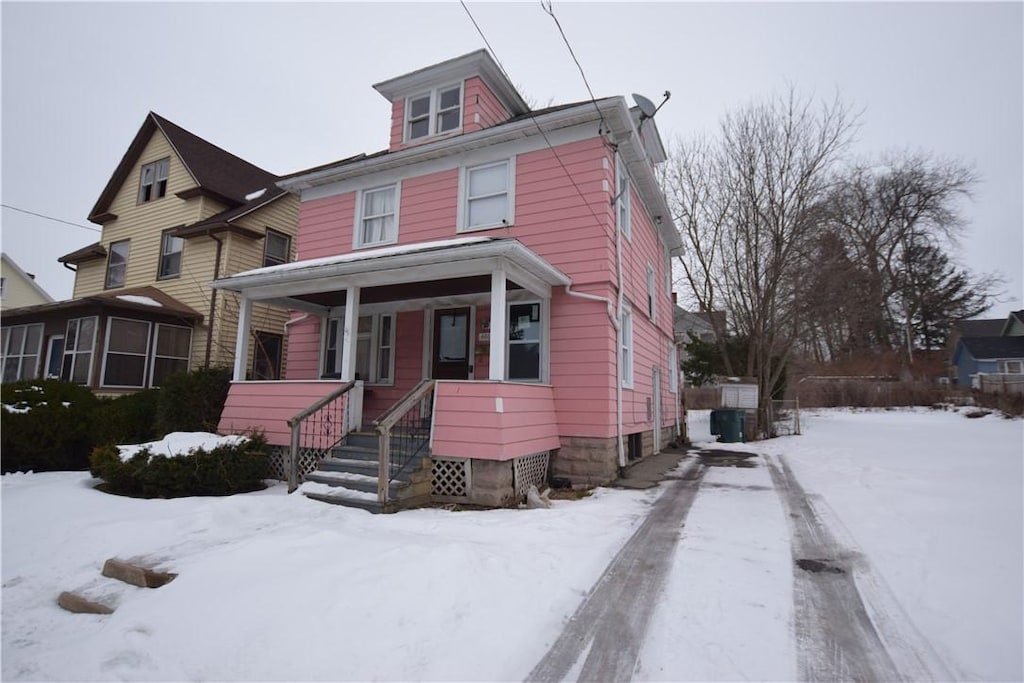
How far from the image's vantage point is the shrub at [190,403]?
902 centimetres

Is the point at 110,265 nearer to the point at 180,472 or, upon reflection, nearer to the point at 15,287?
the point at 180,472

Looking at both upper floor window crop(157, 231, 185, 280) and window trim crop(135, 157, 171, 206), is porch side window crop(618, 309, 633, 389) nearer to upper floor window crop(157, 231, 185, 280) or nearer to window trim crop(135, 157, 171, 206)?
upper floor window crop(157, 231, 185, 280)

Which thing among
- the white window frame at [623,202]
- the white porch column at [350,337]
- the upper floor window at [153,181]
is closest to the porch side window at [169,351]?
the upper floor window at [153,181]

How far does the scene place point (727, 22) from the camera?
27.1 feet

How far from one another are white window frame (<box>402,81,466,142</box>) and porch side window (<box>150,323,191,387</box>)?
899 cm

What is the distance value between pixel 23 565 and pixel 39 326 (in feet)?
45.3

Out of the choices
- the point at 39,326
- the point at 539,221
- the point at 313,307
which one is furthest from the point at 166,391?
the point at 39,326

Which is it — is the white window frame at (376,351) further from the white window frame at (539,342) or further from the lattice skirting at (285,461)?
the white window frame at (539,342)

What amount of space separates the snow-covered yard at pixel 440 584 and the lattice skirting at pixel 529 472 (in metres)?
0.74

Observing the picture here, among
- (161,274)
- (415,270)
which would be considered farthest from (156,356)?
(415,270)

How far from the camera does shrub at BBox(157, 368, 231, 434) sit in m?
9.02

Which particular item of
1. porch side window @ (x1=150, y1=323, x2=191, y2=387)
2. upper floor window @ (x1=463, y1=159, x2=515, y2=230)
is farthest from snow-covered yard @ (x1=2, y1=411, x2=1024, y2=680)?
porch side window @ (x1=150, y1=323, x2=191, y2=387)

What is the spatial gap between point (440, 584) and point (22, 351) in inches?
711

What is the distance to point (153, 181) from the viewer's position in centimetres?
1614
